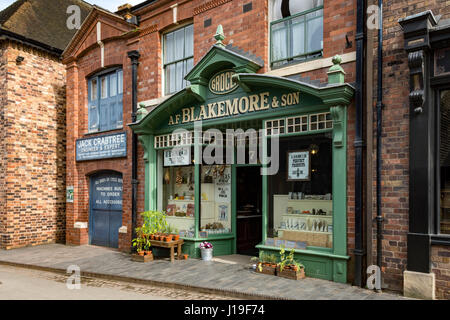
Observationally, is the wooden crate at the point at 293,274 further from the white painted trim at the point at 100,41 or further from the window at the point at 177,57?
the white painted trim at the point at 100,41

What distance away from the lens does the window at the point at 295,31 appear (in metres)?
7.44

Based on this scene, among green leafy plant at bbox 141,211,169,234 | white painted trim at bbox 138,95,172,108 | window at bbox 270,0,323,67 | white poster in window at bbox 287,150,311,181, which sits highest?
window at bbox 270,0,323,67

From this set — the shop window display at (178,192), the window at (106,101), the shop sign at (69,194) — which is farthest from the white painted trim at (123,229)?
the window at (106,101)

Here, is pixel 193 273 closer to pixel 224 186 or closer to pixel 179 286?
pixel 179 286

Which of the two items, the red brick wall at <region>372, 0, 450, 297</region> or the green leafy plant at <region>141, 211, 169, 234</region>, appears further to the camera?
the green leafy plant at <region>141, 211, 169, 234</region>

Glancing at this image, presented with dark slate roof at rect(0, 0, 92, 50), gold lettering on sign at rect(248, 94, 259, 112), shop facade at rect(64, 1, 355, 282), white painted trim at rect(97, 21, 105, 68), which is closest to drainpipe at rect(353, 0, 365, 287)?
shop facade at rect(64, 1, 355, 282)

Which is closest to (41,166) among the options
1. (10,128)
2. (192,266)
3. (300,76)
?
(10,128)

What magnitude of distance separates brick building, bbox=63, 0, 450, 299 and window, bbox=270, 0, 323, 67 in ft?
0.09

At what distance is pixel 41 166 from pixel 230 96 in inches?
308

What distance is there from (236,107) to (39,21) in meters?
9.69

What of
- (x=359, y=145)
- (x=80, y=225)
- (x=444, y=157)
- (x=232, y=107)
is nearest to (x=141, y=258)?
(x=80, y=225)

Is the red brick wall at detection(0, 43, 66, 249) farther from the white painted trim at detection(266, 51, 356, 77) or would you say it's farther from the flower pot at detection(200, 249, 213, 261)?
the white painted trim at detection(266, 51, 356, 77)

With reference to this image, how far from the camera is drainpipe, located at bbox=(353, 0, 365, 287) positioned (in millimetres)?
6308

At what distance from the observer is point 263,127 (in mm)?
7863
